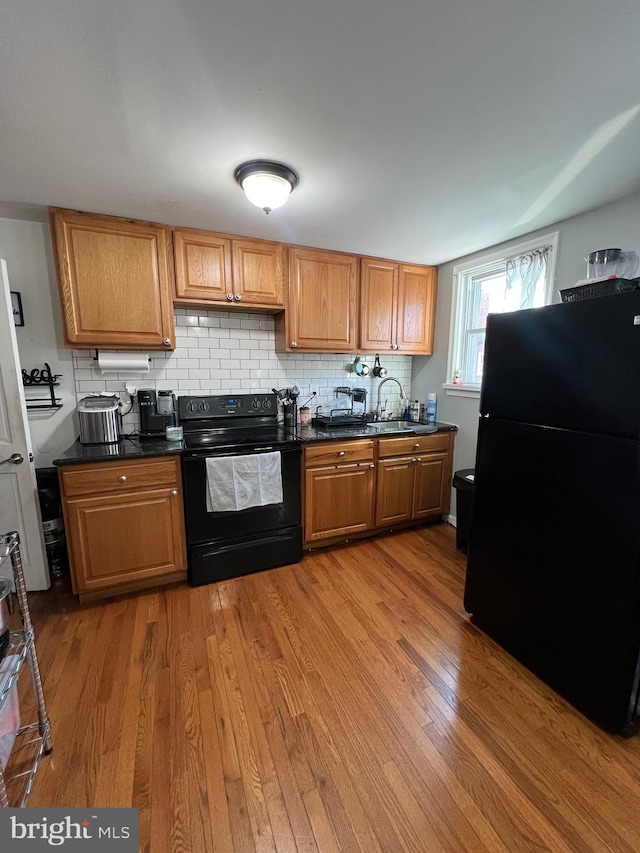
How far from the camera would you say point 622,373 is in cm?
126

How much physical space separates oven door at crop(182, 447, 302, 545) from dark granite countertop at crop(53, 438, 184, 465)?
0.49ft

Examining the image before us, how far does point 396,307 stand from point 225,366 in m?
1.56

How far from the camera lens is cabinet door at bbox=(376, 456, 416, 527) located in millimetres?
2793

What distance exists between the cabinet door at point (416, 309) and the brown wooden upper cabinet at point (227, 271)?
1121 millimetres

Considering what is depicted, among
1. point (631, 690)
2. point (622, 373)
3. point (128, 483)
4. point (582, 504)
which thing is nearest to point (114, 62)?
point (128, 483)

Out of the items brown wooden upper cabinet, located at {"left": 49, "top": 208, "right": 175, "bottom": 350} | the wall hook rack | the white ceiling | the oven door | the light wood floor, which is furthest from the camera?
the wall hook rack

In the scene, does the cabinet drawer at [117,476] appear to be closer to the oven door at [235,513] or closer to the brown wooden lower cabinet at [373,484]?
the oven door at [235,513]

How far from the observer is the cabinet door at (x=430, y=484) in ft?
9.71

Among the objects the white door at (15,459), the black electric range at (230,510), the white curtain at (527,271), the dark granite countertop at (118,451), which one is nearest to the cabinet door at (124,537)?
the black electric range at (230,510)

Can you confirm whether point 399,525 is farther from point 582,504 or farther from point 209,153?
point 209,153

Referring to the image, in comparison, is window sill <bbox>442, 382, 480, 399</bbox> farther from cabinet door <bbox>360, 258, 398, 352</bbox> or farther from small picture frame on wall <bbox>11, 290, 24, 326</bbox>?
small picture frame on wall <bbox>11, 290, 24, 326</bbox>

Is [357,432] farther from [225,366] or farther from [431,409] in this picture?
[225,366]

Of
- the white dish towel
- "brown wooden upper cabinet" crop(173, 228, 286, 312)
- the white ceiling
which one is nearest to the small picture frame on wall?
the white ceiling

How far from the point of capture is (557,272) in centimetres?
224
